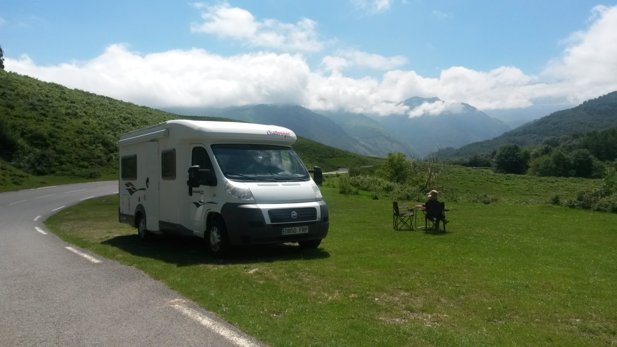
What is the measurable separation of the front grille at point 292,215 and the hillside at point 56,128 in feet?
120

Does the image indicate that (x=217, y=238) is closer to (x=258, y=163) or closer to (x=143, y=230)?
(x=258, y=163)

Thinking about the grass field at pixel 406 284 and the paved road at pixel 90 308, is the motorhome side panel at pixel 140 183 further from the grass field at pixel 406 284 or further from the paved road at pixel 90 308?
the paved road at pixel 90 308

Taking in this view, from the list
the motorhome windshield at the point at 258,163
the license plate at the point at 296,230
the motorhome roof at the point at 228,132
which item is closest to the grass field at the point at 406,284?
the license plate at the point at 296,230

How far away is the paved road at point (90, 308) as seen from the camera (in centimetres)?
582

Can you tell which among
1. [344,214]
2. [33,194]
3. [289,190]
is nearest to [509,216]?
[344,214]

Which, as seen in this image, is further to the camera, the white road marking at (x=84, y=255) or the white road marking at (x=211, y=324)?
the white road marking at (x=84, y=255)

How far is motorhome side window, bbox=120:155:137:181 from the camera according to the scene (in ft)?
47.9

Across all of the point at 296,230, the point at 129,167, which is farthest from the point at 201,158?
the point at 129,167

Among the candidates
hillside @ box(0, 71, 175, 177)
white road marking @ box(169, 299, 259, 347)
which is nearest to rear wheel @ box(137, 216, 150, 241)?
white road marking @ box(169, 299, 259, 347)

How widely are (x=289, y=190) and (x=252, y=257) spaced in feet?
5.22

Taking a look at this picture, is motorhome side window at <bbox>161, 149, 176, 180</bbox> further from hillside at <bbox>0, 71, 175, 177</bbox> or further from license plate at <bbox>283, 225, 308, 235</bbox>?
hillside at <bbox>0, 71, 175, 177</bbox>

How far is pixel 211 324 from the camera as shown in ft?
20.4

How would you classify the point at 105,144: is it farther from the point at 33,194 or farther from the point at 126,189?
the point at 126,189

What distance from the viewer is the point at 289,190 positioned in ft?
35.8
